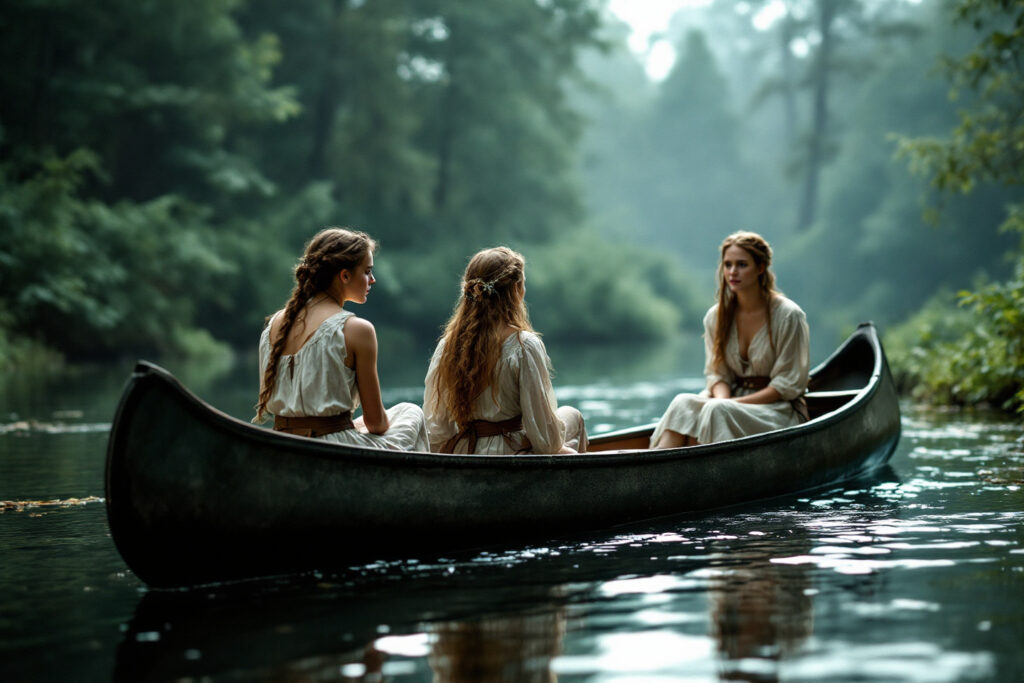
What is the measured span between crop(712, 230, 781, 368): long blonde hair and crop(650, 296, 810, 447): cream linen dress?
0.13 ft

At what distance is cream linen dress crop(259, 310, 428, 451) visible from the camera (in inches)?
199

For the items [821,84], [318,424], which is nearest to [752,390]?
[318,424]

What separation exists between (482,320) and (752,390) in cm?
257

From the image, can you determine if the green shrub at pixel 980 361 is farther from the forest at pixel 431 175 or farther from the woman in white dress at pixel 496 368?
the woman in white dress at pixel 496 368

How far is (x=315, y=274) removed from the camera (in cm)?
518

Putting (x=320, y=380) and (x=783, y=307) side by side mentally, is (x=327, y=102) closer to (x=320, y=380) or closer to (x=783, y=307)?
(x=783, y=307)

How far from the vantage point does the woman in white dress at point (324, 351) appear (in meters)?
5.07

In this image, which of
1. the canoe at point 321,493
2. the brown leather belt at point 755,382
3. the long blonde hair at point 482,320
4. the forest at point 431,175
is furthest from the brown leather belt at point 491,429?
the forest at point 431,175

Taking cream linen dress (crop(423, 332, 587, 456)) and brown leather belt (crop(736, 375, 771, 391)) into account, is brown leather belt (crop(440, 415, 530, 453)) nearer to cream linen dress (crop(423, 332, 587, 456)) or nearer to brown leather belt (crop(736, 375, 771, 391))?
cream linen dress (crop(423, 332, 587, 456))

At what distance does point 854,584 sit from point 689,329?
3941cm

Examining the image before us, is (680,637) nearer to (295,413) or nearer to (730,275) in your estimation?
(295,413)

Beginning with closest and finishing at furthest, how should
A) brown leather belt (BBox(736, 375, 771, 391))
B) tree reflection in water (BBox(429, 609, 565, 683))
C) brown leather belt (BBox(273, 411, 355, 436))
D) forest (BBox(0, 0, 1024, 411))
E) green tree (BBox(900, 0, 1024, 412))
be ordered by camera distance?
tree reflection in water (BBox(429, 609, 565, 683))
brown leather belt (BBox(273, 411, 355, 436))
brown leather belt (BBox(736, 375, 771, 391))
green tree (BBox(900, 0, 1024, 412))
forest (BBox(0, 0, 1024, 411))

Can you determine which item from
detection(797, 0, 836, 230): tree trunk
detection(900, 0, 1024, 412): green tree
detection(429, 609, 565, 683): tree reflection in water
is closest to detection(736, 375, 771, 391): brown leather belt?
detection(900, 0, 1024, 412): green tree

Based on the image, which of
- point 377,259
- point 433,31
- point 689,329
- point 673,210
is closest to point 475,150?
point 433,31
